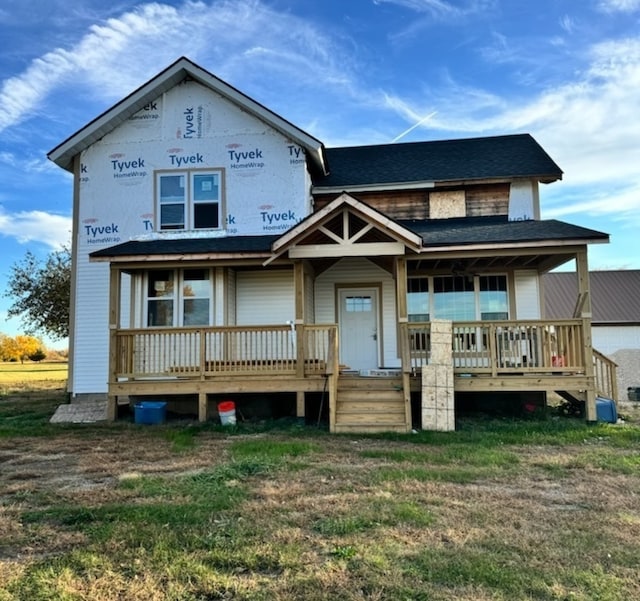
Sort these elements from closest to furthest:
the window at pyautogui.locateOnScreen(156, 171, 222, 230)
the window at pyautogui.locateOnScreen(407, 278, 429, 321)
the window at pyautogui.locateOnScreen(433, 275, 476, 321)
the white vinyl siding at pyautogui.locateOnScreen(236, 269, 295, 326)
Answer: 1. the white vinyl siding at pyautogui.locateOnScreen(236, 269, 295, 326)
2. the window at pyautogui.locateOnScreen(156, 171, 222, 230)
3. the window at pyautogui.locateOnScreen(433, 275, 476, 321)
4. the window at pyautogui.locateOnScreen(407, 278, 429, 321)

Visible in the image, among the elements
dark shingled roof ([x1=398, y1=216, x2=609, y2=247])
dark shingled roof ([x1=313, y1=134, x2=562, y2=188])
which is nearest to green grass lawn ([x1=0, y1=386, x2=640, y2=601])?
dark shingled roof ([x1=398, y1=216, x2=609, y2=247])

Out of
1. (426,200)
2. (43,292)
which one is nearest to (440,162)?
(426,200)

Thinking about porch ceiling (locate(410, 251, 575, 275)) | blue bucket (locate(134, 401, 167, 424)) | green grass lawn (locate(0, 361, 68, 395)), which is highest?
porch ceiling (locate(410, 251, 575, 275))

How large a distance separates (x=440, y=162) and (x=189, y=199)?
698 centimetres

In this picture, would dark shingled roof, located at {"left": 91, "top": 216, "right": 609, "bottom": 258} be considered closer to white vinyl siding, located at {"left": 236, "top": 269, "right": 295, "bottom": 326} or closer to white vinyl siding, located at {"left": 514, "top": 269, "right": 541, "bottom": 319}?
white vinyl siding, located at {"left": 236, "top": 269, "right": 295, "bottom": 326}

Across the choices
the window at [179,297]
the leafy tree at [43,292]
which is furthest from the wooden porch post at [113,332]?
the leafy tree at [43,292]

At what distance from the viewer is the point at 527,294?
500 inches

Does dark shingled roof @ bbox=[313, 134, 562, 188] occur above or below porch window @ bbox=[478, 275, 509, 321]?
above

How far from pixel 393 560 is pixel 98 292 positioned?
441 inches

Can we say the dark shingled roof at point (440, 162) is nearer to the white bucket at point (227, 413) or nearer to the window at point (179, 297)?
the window at point (179, 297)

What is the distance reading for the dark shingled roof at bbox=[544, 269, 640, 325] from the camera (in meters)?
22.5

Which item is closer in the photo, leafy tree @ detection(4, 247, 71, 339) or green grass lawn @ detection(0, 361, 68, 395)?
green grass lawn @ detection(0, 361, 68, 395)

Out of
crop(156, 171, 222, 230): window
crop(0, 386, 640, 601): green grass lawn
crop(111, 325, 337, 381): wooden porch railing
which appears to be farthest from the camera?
crop(156, 171, 222, 230): window

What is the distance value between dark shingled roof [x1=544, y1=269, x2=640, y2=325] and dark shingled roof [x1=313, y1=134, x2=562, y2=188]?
31.1ft
